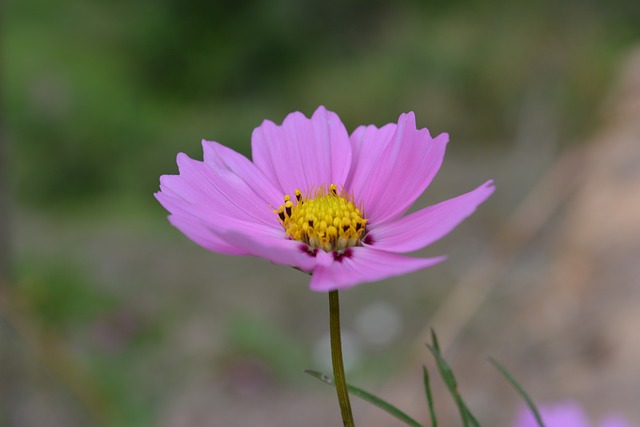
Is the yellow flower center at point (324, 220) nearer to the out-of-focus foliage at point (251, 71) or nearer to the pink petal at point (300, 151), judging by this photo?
the pink petal at point (300, 151)

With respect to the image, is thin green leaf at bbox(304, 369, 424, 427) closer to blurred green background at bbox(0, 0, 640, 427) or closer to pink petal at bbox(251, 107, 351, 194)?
pink petal at bbox(251, 107, 351, 194)

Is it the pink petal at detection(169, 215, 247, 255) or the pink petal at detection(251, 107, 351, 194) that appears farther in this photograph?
the pink petal at detection(251, 107, 351, 194)

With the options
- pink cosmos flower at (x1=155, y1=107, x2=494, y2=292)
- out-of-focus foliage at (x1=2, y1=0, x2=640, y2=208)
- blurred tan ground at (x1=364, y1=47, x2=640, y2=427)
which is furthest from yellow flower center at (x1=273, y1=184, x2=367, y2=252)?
out-of-focus foliage at (x1=2, y1=0, x2=640, y2=208)

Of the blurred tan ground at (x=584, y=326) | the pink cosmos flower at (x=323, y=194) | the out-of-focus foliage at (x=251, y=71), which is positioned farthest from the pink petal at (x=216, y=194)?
the out-of-focus foliage at (x=251, y=71)

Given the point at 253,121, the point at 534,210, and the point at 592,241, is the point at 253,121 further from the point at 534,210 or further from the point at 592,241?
the point at 592,241

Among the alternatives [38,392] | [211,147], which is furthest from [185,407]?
[211,147]

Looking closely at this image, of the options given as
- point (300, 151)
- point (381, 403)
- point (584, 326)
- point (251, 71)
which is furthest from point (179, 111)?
point (381, 403)
